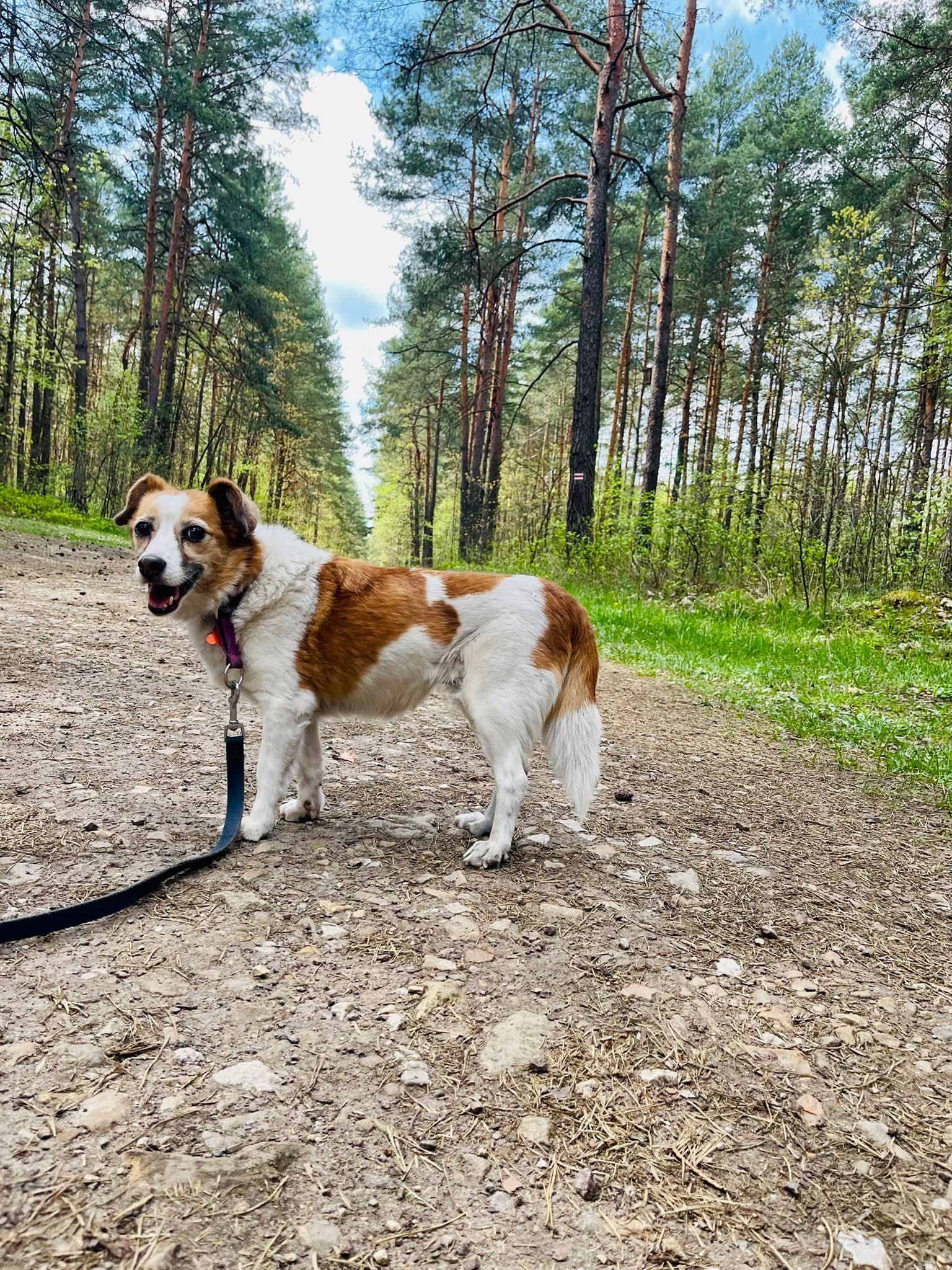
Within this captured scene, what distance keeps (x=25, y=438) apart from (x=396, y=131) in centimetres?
1666

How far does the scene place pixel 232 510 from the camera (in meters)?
2.85

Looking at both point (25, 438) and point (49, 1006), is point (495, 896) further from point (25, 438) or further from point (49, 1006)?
point (25, 438)

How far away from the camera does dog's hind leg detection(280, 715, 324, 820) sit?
3.01 m

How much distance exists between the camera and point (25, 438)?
24.1 metres

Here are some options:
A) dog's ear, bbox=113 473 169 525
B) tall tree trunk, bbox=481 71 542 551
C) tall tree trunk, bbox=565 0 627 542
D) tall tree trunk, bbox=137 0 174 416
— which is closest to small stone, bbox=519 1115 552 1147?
dog's ear, bbox=113 473 169 525

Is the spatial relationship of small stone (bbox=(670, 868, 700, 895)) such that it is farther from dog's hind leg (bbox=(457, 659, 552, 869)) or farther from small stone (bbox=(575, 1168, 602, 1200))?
small stone (bbox=(575, 1168, 602, 1200))

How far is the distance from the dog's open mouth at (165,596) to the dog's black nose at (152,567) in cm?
3

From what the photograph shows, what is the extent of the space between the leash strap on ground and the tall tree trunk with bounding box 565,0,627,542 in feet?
33.4

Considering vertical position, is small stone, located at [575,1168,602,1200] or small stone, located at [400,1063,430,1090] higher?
small stone, located at [575,1168,602,1200]

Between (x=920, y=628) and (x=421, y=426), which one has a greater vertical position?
(x=421, y=426)

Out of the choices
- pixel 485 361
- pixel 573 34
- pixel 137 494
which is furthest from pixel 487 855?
pixel 485 361

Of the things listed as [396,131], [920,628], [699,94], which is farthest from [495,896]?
[699,94]

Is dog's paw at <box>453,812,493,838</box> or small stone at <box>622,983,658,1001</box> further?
dog's paw at <box>453,812,493,838</box>

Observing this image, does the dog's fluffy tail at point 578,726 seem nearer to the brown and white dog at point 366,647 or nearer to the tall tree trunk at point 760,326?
the brown and white dog at point 366,647
